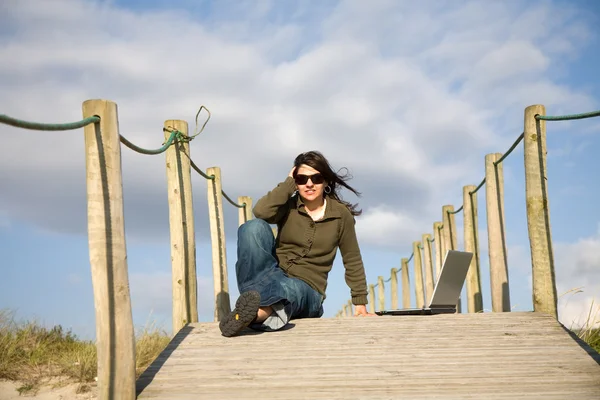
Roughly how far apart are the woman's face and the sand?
234 centimetres

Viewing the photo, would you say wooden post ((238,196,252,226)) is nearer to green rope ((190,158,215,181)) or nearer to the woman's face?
green rope ((190,158,215,181))

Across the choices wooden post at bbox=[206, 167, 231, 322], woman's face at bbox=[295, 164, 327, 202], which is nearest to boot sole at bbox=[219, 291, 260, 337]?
woman's face at bbox=[295, 164, 327, 202]

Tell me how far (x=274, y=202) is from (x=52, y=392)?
8.10 feet

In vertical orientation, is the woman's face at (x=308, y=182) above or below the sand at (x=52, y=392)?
above

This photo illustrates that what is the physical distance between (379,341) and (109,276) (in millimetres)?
1682

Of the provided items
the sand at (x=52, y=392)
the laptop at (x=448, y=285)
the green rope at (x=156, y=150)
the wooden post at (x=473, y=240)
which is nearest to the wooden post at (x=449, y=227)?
the wooden post at (x=473, y=240)

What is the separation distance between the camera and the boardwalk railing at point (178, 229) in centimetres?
314

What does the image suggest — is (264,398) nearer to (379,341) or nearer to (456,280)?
(379,341)

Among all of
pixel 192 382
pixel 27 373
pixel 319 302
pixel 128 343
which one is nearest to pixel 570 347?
pixel 319 302

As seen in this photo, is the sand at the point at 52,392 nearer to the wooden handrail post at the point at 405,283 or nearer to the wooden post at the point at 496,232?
the wooden post at the point at 496,232

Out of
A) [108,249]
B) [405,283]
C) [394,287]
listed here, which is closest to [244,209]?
[108,249]

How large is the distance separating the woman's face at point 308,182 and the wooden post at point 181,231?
33.8 inches

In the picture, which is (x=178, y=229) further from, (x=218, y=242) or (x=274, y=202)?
(x=218, y=242)

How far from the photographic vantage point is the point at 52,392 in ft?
18.1
